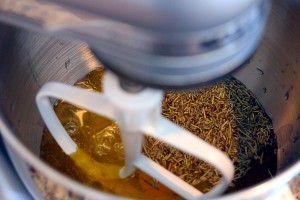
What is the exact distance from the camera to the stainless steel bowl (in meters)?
0.61

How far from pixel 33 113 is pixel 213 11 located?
0.40 meters

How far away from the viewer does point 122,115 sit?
461mm

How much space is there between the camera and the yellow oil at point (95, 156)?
670 mm

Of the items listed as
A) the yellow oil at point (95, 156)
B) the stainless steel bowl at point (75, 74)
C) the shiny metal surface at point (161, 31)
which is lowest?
the yellow oil at point (95, 156)

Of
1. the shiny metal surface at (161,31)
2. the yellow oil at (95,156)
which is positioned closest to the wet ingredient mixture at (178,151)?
the yellow oil at (95,156)

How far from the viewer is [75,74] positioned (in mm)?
799

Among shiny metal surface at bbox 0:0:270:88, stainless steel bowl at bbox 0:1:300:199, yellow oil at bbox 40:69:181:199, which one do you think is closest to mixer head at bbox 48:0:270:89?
shiny metal surface at bbox 0:0:270:88

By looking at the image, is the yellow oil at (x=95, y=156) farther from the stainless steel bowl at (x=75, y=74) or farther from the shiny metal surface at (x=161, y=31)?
the shiny metal surface at (x=161, y=31)

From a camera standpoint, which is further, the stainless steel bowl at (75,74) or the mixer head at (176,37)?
the stainless steel bowl at (75,74)

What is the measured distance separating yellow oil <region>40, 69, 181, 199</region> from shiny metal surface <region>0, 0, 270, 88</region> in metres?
0.29

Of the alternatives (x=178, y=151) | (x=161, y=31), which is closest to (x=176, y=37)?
(x=161, y=31)

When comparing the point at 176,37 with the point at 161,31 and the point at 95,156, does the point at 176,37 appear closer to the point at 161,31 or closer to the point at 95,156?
the point at 161,31

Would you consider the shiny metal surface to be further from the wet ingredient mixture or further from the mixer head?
the wet ingredient mixture

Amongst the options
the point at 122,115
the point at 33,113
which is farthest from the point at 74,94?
the point at 33,113
